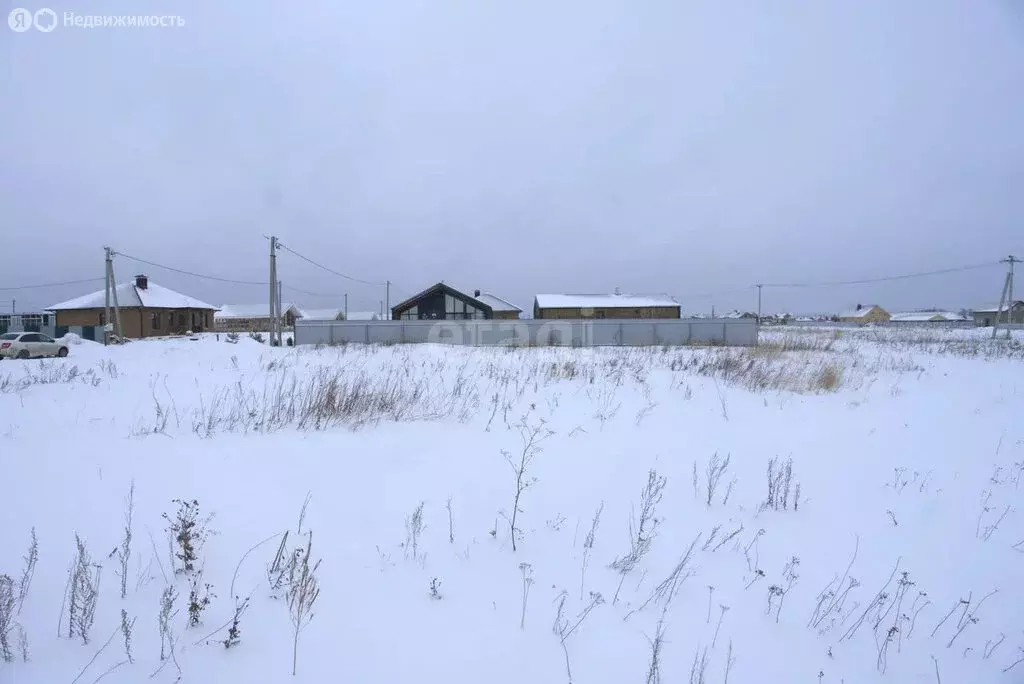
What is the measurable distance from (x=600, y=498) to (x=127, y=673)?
9.42 feet

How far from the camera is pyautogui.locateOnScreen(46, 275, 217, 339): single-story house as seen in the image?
3675 centimetres

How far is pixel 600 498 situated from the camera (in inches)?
144

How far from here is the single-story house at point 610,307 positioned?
141 feet

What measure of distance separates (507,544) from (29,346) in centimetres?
2622

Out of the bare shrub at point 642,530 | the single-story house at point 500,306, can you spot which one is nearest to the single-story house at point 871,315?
the single-story house at point 500,306

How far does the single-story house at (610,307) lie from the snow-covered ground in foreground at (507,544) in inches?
1484

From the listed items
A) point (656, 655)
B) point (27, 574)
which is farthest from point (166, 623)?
point (656, 655)

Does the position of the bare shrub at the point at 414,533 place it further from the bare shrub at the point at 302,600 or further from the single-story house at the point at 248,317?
the single-story house at the point at 248,317

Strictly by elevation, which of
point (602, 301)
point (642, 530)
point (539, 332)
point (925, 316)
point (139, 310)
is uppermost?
point (925, 316)

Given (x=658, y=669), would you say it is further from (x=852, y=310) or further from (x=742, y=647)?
(x=852, y=310)

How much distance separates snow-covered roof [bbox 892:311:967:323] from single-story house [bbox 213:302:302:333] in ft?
356

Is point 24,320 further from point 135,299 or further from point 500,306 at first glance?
point 500,306

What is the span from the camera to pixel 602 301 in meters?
44.7

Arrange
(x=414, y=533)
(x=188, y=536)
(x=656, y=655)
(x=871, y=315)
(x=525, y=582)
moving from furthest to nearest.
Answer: (x=871, y=315)
(x=414, y=533)
(x=525, y=582)
(x=188, y=536)
(x=656, y=655)
